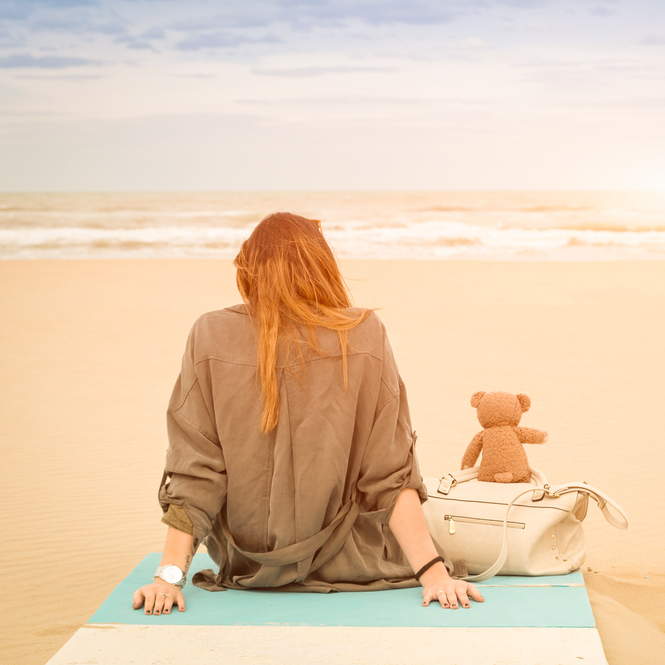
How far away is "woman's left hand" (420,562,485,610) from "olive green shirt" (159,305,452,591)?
0.24 m

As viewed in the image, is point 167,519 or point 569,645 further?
point 167,519

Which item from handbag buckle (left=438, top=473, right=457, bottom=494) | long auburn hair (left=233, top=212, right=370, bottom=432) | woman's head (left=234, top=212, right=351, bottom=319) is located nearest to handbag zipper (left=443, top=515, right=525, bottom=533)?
handbag buckle (left=438, top=473, right=457, bottom=494)

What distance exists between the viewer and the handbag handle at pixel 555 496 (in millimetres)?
2715

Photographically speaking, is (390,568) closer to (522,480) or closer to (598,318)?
(522,480)

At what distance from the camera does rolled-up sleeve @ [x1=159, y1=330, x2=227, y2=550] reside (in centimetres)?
245

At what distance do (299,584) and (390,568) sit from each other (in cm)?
33

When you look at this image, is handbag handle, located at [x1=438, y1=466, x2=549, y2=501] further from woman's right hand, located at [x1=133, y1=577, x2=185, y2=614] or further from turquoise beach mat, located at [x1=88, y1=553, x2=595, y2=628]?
woman's right hand, located at [x1=133, y1=577, x2=185, y2=614]

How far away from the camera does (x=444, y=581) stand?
2469 millimetres

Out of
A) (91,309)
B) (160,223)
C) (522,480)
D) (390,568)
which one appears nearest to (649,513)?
(522,480)

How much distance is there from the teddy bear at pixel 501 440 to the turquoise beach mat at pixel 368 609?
2.10ft

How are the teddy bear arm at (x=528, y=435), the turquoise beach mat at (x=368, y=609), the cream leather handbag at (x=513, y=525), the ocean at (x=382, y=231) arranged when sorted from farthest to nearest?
the ocean at (x=382, y=231) < the teddy bear arm at (x=528, y=435) < the cream leather handbag at (x=513, y=525) < the turquoise beach mat at (x=368, y=609)

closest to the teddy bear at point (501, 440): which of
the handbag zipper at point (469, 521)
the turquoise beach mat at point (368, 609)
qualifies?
the handbag zipper at point (469, 521)

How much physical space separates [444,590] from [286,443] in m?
0.69

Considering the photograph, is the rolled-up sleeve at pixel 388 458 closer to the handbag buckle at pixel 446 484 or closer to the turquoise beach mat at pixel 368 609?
the turquoise beach mat at pixel 368 609
